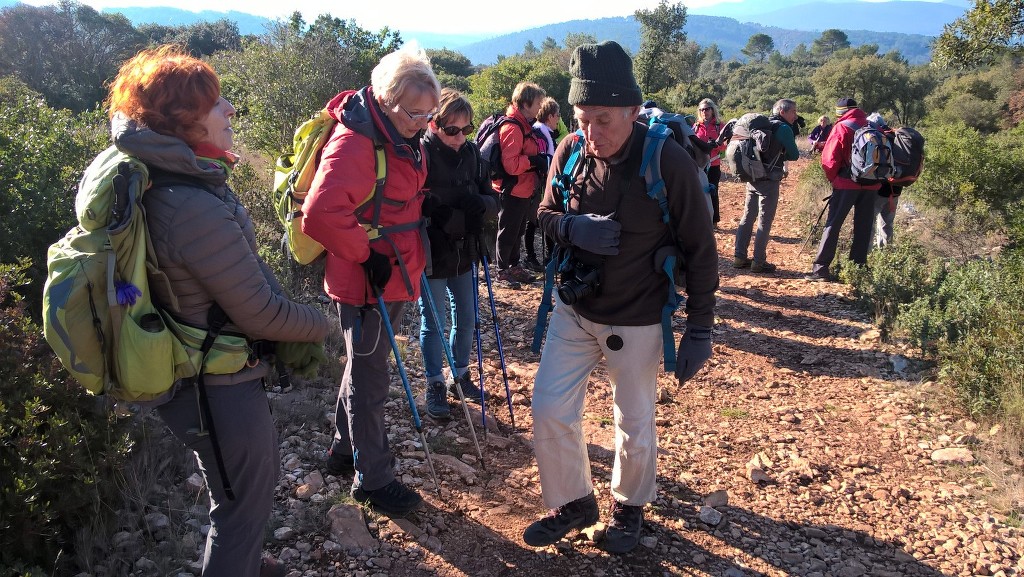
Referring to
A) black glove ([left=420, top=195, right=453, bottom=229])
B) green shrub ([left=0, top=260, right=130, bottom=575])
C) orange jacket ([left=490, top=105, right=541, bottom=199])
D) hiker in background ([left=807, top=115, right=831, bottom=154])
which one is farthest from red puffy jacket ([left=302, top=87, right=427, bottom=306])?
hiker in background ([left=807, top=115, right=831, bottom=154])

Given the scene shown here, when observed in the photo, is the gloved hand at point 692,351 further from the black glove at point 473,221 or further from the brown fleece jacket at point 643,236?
the black glove at point 473,221

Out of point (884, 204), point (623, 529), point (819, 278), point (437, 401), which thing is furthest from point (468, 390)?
point (884, 204)

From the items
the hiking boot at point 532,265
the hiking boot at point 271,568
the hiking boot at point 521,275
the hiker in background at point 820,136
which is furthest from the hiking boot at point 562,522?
the hiker in background at point 820,136

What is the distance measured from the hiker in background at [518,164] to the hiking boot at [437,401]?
2.24m

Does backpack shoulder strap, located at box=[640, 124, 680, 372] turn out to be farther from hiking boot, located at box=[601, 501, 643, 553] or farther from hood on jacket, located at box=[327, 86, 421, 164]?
hood on jacket, located at box=[327, 86, 421, 164]

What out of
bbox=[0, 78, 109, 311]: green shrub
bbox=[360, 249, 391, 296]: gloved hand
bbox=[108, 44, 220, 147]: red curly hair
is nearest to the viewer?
bbox=[108, 44, 220, 147]: red curly hair

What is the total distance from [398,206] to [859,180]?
19.0ft

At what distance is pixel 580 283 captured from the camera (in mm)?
2906

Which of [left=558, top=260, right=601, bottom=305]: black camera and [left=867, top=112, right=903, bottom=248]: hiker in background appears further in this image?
[left=867, top=112, right=903, bottom=248]: hiker in background

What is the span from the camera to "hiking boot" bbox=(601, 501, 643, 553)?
10.2ft

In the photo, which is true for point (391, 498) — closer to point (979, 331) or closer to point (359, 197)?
point (359, 197)

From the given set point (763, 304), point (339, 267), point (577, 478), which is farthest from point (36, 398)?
point (763, 304)

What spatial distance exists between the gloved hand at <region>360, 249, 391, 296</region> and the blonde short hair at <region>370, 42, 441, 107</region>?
2.18 ft

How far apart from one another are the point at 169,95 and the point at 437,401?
108 inches
